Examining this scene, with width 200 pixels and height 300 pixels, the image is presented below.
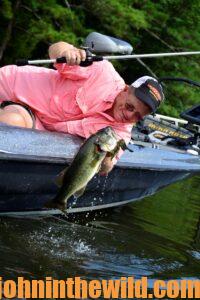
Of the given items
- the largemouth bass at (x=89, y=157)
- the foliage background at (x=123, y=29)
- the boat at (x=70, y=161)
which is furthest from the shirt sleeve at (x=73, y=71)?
the foliage background at (x=123, y=29)

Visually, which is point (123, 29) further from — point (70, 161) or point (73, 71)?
point (70, 161)

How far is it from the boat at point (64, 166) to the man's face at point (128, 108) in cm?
41

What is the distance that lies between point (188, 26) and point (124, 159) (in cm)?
1483

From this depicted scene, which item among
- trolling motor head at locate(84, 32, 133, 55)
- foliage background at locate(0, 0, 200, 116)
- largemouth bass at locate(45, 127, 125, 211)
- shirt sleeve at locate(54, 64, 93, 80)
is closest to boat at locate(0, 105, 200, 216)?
shirt sleeve at locate(54, 64, 93, 80)

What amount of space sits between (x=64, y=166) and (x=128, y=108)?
65 cm

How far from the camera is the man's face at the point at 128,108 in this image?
4.86 metres

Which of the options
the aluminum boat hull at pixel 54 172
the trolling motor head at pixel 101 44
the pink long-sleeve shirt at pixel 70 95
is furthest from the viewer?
the trolling motor head at pixel 101 44

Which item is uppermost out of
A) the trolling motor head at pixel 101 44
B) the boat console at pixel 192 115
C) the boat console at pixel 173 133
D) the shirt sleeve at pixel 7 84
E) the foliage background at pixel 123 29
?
the trolling motor head at pixel 101 44

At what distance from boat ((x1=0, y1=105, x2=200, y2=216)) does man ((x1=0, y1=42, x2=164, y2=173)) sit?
220mm

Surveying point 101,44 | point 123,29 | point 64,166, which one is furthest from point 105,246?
point 123,29

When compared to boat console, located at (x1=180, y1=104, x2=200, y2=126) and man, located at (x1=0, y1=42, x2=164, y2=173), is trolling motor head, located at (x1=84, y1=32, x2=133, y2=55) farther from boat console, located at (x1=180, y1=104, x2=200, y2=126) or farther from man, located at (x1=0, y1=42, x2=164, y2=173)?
boat console, located at (x1=180, y1=104, x2=200, y2=126)

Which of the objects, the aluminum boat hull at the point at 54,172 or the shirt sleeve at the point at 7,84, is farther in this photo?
the shirt sleeve at the point at 7,84

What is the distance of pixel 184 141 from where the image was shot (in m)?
8.27

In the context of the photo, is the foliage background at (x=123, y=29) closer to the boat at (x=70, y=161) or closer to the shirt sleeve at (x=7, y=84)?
the boat at (x=70, y=161)
